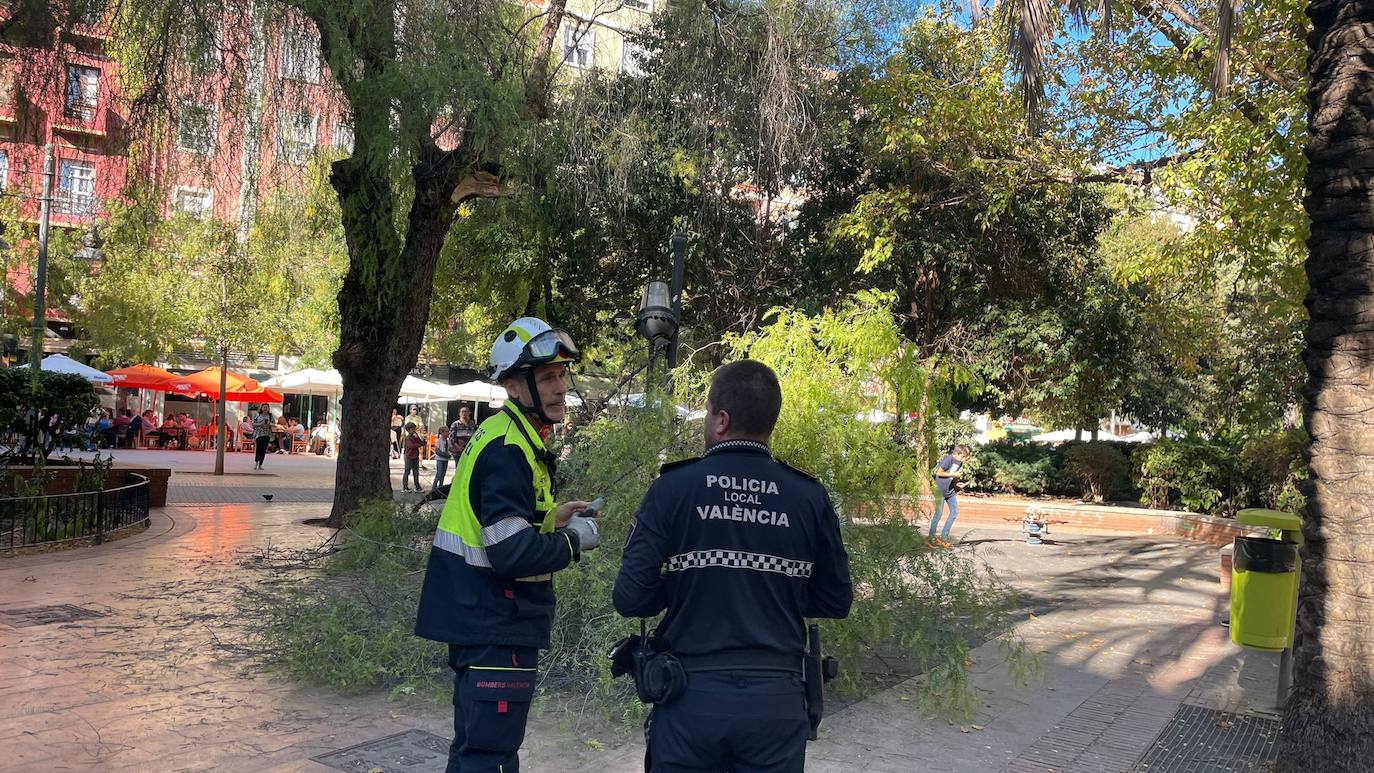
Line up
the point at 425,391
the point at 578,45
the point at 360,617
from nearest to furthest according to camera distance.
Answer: the point at 360,617 < the point at 578,45 < the point at 425,391

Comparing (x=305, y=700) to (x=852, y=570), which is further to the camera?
(x=852, y=570)

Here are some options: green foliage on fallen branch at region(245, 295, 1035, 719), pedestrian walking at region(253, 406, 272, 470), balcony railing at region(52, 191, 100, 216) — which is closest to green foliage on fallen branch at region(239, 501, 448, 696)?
green foliage on fallen branch at region(245, 295, 1035, 719)

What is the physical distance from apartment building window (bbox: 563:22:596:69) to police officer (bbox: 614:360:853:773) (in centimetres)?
1143

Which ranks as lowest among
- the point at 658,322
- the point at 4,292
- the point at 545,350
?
the point at 545,350

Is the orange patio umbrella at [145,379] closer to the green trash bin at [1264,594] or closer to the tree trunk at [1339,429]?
the green trash bin at [1264,594]

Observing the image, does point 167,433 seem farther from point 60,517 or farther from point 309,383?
point 60,517

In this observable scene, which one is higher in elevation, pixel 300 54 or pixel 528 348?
pixel 300 54

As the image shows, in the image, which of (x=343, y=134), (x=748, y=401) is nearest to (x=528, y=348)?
(x=748, y=401)

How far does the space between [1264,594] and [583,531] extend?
5885 mm

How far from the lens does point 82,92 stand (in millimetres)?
9922

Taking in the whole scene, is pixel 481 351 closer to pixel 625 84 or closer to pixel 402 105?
pixel 625 84

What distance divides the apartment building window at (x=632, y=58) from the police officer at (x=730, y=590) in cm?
1437

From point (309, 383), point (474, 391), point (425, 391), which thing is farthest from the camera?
point (474, 391)

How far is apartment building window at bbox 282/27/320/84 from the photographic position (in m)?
10.4
